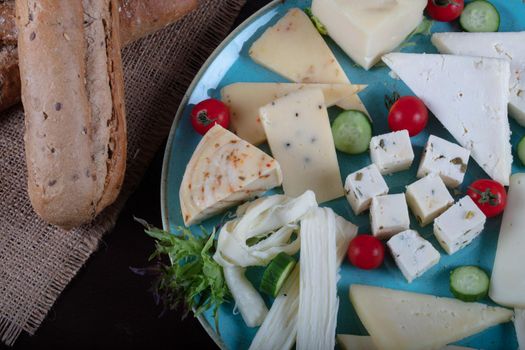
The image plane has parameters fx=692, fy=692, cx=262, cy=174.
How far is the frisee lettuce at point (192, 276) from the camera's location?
3293 millimetres

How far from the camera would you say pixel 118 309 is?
12.1ft

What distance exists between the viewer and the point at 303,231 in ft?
11.0

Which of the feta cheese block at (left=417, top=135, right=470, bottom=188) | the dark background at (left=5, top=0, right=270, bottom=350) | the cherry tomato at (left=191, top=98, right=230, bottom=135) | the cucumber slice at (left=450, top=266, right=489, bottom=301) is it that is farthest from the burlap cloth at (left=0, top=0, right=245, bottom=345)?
the cucumber slice at (left=450, top=266, right=489, bottom=301)

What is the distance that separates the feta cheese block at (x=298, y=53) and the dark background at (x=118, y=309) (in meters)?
1.05

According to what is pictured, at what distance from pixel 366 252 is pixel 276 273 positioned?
0.45 m

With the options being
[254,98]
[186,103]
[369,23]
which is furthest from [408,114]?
[186,103]

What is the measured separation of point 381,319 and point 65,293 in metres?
1.67

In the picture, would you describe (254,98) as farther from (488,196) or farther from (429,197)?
(488,196)

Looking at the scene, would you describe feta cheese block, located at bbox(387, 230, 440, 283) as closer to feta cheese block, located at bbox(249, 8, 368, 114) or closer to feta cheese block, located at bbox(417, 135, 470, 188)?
feta cheese block, located at bbox(417, 135, 470, 188)

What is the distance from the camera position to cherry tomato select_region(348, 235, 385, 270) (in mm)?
3316

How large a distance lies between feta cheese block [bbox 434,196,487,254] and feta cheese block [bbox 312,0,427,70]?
37.6 inches

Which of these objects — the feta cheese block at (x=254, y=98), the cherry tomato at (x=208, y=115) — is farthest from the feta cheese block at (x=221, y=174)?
the feta cheese block at (x=254, y=98)

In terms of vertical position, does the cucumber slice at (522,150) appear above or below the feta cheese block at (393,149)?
below

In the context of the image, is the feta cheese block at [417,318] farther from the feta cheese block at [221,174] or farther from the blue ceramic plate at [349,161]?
the feta cheese block at [221,174]
